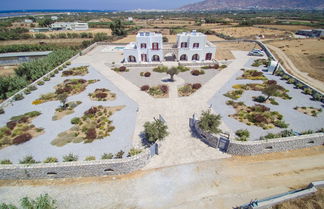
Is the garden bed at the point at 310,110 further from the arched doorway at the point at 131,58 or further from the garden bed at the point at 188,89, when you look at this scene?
the arched doorway at the point at 131,58

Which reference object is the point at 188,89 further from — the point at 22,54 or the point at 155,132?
the point at 22,54

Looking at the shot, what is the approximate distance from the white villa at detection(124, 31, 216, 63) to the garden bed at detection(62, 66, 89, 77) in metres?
10.6

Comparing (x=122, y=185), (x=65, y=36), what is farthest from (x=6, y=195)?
(x=65, y=36)

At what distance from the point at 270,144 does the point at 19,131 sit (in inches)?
1188

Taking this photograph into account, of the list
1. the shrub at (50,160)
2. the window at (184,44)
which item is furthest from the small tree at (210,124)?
the window at (184,44)

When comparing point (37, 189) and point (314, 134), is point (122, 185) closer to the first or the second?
point (37, 189)

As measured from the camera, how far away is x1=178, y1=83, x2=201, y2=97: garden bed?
2884 centimetres

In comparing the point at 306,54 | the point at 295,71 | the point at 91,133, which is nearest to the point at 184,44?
the point at 295,71

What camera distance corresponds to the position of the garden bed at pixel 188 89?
1136 inches

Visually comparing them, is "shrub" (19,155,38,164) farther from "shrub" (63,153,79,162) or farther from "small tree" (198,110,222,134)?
"small tree" (198,110,222,134)

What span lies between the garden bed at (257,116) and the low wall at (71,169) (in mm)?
15366

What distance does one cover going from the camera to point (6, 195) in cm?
1384

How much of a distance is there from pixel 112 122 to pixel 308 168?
22.8m

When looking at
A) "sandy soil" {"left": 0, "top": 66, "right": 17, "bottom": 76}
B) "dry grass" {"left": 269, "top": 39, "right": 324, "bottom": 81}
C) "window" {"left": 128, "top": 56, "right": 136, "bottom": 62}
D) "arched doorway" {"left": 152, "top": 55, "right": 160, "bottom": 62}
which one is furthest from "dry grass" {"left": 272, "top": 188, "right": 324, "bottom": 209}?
"sandy soil" {"left": 0, "top": 66, "right": 17, "bottom": 76}
